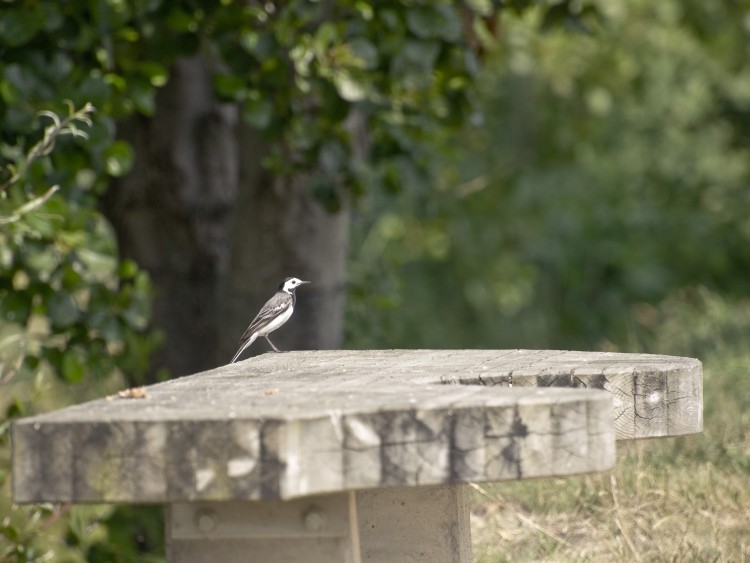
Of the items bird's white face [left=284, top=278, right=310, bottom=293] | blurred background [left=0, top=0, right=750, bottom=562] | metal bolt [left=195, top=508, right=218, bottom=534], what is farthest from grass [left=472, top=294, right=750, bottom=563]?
metal bolt [left=195, top=508, right=218, bottom=534]

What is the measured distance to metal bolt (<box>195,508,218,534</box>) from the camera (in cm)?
290

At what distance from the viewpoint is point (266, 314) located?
17.7ft

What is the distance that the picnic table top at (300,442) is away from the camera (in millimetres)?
2544

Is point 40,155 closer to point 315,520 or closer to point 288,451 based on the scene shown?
point 315,520

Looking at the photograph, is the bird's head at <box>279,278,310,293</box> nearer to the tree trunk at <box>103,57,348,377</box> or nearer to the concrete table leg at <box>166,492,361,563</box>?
the tree trunk at <box>103,57,348,377</box>

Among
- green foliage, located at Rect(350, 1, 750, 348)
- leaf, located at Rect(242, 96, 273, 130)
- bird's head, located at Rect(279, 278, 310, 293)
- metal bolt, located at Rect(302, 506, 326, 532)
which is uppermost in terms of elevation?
green foliage, located at Rect(350, 1, 750, 348)

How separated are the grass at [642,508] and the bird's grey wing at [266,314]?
1115 mm

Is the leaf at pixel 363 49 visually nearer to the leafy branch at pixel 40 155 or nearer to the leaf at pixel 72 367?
the leafy branch at pixel 40 155

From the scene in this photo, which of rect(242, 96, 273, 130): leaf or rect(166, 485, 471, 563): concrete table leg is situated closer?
rect(166, 485, 471, 563): concrete table leg

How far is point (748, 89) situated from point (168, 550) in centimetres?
1216

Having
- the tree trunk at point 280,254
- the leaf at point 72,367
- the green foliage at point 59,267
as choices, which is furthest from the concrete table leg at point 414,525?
the tree trunk at point 280,254

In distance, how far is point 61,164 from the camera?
5039mm

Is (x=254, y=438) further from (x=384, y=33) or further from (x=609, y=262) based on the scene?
(x=609, y=262)

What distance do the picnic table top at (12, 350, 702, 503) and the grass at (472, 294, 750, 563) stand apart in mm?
1397
